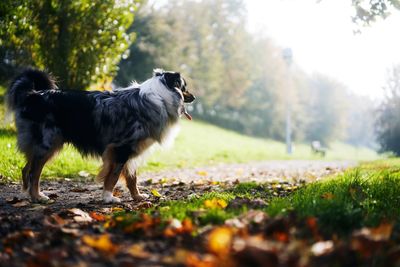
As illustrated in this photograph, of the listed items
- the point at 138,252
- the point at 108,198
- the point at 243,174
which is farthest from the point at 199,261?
the point at 243,174

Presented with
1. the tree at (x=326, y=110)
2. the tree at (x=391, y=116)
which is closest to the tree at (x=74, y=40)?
the tree at (x=391, y=116)

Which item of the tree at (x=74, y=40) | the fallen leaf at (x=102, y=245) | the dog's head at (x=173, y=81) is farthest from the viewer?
the tree at (x=74, y=40)

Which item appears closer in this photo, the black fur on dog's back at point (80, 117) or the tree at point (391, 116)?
the black fur on dog's back at point (80, 117)

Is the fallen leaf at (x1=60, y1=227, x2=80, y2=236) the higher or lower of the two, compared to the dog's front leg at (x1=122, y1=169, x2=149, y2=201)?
higher

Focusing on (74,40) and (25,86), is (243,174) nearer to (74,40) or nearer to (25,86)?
(74,40)

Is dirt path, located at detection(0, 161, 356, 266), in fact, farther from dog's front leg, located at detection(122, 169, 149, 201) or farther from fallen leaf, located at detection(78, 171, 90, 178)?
fallen leaf, located at detection(78, 171, 90, 178)

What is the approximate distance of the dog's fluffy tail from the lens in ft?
Answer: 21.1

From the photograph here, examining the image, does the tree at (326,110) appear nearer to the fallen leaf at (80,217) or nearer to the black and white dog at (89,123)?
the black and white dog at (89,123)

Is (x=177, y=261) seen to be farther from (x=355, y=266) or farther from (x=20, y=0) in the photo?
(x=20, y=0)

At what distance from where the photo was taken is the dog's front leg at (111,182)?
20.6ft

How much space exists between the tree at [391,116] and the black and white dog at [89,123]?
95.6 ft

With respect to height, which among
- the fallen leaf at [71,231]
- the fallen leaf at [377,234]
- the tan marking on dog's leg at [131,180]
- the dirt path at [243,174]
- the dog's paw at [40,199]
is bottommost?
the dirt path at [243,174]

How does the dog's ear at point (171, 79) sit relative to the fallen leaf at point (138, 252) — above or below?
above

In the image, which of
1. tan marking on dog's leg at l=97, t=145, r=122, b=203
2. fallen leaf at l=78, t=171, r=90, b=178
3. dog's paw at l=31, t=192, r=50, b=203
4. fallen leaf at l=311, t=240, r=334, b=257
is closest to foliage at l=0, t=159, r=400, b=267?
fallen leaf at l=311, t=240, r=334, b=257
